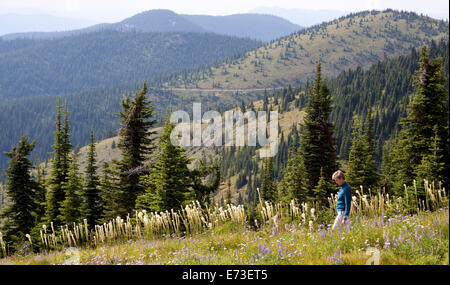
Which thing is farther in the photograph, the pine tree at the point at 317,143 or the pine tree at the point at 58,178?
the pine tree at the point at 317,143

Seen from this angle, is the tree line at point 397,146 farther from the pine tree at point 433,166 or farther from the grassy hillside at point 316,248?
the grassy hillside at point 316,248

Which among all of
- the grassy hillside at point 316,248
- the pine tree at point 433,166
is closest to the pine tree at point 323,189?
the pine tree at point 433,166

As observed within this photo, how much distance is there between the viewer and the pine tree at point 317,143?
108 ft

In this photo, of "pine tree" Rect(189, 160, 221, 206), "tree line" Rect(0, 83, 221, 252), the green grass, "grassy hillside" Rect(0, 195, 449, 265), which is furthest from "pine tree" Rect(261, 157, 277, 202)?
the green grass

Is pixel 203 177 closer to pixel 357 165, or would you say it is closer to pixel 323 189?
pixel 323 189

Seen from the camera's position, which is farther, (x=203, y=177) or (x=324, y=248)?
(x=203, y=177)

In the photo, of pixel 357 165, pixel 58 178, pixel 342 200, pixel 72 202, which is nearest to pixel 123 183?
pixel 72 202

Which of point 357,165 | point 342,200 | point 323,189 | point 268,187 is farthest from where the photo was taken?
point 268,187

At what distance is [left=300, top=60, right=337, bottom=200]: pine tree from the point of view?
33.1 meters

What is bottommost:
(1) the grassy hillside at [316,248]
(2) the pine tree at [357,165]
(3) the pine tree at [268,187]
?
(3) the pine tree at [268,187]

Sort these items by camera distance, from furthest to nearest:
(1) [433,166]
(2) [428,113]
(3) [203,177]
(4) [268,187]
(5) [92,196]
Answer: (4) [268,187] < (5) [92,196] < (3) [203,177] < (2) [428,113] < (1) [433,166]

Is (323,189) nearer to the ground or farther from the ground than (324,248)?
nearer to the ground

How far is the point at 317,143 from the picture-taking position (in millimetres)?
33406
